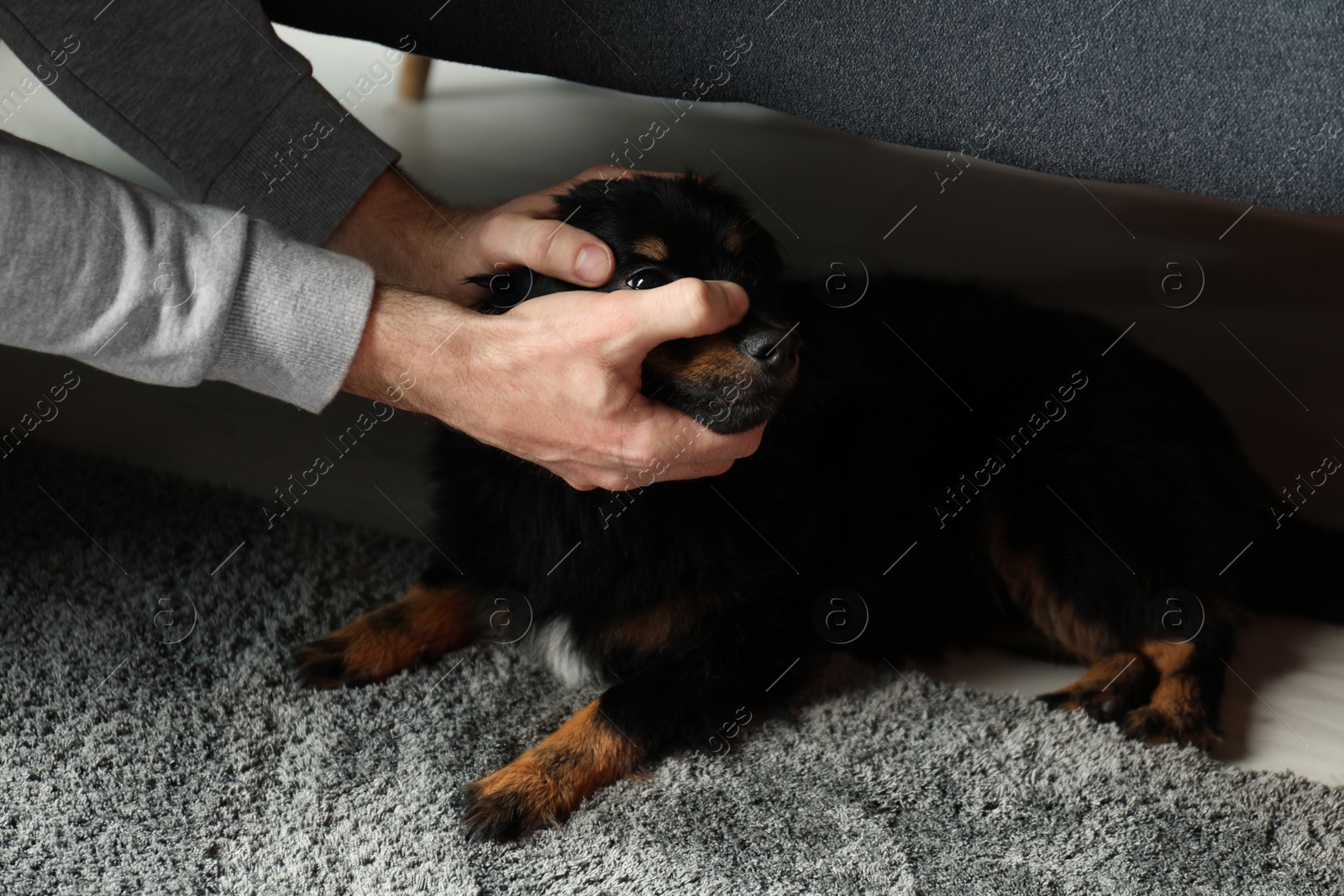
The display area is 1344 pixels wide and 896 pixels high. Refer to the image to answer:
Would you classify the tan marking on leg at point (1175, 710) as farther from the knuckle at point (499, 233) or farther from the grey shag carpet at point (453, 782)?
the knuckle at point (499, 233)

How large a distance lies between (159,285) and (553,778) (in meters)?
0.75

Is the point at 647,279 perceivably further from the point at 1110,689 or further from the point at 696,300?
the point at 1110,689

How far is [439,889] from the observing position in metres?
1.17

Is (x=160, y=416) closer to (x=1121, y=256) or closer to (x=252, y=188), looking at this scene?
(x=252, y=188)

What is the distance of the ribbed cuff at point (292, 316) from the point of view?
3.84 feet

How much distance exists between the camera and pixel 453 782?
133cm

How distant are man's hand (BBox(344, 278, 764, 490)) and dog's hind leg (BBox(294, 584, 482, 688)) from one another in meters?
0.42

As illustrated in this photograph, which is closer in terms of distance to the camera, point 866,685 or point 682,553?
point 682,553

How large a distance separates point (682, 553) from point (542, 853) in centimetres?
41

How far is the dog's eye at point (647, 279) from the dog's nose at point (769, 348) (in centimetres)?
13

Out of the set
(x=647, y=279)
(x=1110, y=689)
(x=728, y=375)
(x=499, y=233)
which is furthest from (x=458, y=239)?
(x=1110, y=689)

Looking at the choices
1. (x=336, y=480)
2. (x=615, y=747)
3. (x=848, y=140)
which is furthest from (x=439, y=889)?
(x=848, y=140)

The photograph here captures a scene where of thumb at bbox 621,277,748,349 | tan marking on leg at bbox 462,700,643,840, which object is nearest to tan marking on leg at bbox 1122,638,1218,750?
tan marking on leg at bbox 462,700,643,840

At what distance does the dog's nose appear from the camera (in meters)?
1.18
